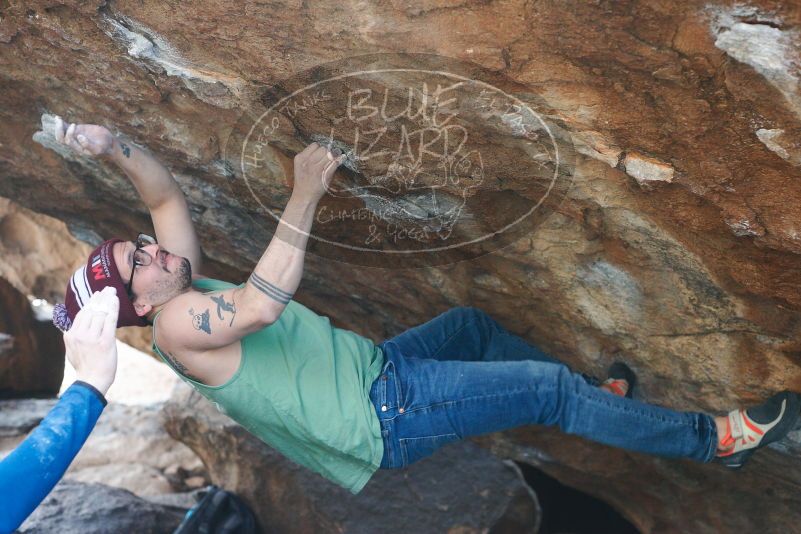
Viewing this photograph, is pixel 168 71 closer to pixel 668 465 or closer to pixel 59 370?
pixel 668 465

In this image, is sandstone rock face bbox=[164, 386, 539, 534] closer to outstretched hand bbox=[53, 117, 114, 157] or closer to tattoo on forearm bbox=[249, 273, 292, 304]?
tattoo on forearm bbox=[249, 273, 292, 304]

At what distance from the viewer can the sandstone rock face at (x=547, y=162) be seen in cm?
213

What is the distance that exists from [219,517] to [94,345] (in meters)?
2.38

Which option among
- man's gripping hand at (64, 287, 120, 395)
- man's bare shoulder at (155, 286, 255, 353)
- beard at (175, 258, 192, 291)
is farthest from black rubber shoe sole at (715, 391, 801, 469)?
man's gripping hand at (64, 287, 120, 395)

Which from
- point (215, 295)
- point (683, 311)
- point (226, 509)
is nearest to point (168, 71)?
point (215, 295)

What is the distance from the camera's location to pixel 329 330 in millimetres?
3188

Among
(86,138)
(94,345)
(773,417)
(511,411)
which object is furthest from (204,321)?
(773,417)

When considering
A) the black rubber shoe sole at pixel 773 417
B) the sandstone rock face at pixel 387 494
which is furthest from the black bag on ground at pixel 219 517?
the black rubber shoe sole at pixel 773 417

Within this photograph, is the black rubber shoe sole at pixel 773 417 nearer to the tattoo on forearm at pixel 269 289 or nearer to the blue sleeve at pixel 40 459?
the tattoo on forearm at pixel 269 289

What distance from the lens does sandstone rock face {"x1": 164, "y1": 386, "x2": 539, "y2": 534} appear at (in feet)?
14.4

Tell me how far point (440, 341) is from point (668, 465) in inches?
55.4

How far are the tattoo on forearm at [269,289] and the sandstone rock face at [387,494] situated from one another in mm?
2092

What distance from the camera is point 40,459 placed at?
228cm

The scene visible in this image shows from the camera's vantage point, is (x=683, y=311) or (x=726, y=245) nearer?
(x=726, y=245)
